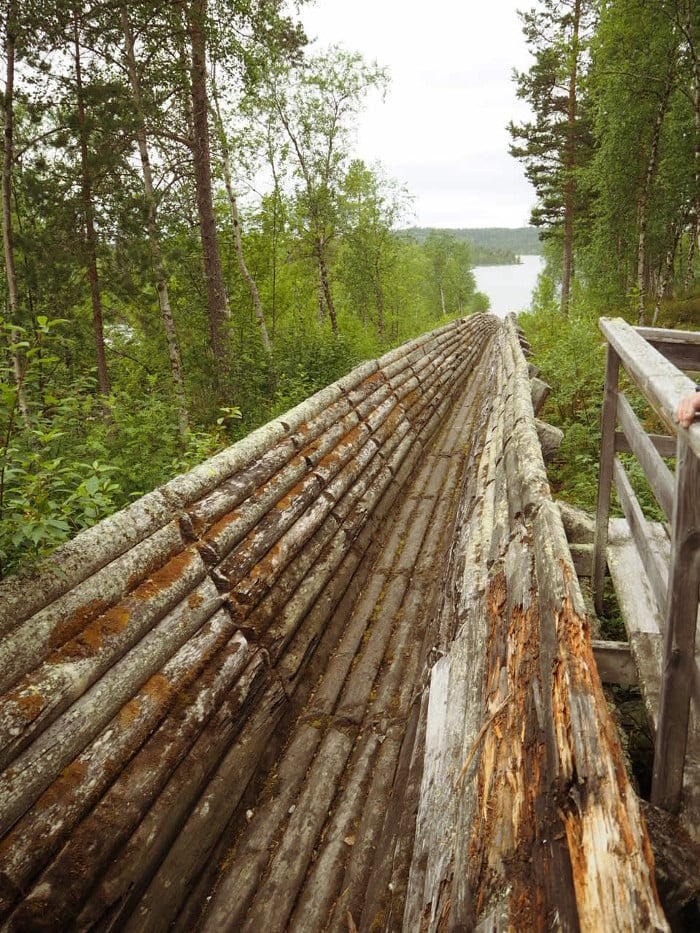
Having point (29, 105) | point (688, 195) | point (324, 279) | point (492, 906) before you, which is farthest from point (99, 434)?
point (688, 195)

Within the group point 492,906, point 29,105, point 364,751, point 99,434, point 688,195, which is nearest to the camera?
point 492,906

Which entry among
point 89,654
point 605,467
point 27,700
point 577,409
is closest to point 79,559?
point 89,654

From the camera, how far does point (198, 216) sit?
38.7 ft

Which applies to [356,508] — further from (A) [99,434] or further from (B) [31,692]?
(A) [99,434]

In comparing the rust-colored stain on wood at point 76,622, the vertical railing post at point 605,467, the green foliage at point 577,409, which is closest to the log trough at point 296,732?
the rust-colored stain on wood at point 76,622

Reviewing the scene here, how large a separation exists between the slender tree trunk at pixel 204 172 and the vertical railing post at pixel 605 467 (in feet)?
23.0

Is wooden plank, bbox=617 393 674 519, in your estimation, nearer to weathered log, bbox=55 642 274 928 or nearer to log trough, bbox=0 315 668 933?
log trough, bbox=0 315 668 933

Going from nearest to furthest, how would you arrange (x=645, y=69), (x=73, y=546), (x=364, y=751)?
1. (x=73, y=546)
2. (x=364, y=751)
3. (x=645, y=69)

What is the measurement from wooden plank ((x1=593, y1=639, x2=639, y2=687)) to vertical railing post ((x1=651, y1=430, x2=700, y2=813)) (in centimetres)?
72

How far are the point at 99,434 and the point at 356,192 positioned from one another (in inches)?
704

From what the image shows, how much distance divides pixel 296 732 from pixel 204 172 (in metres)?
9.18

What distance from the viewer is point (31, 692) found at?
66.2 inches

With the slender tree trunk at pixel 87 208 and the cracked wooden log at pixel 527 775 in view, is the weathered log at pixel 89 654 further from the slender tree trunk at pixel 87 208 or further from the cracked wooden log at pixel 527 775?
the slender tree trunk at pixel 87 208

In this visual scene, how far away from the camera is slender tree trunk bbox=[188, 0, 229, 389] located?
8.21 metres
